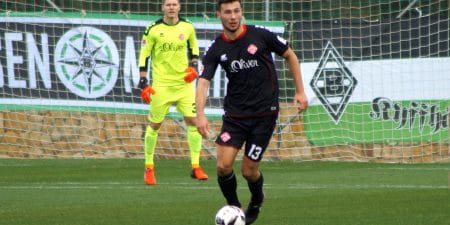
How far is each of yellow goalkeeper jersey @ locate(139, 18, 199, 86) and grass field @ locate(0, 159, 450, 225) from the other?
4.59ft

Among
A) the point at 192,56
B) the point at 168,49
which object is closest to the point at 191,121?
the point at 192,56

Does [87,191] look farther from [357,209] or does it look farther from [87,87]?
[87,87]

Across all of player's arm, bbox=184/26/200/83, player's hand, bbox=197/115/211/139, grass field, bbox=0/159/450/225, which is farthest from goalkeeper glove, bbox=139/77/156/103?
player's hand, bbox=197/115/211/139

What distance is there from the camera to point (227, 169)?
10062 millimetres

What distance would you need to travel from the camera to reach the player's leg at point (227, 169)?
1002 centimetres

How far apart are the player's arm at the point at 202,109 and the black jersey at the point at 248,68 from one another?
0.13 m

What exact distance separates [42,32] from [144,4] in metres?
2.38

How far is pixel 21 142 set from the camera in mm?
19797

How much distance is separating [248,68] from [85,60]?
Answer: 389 inches

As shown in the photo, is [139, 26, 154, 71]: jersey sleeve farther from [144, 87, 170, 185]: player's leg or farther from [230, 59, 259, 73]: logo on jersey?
[230, 59, 259, 73]: logo on jersey

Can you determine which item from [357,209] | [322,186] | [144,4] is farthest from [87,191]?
[144,4]

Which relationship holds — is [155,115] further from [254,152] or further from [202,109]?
[202,109]

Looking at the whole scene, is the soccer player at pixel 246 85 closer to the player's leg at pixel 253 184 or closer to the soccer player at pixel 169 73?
the player's leg at pixel 253 184

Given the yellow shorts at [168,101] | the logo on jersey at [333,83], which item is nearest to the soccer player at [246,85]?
the yellow shorts at [168,101]
